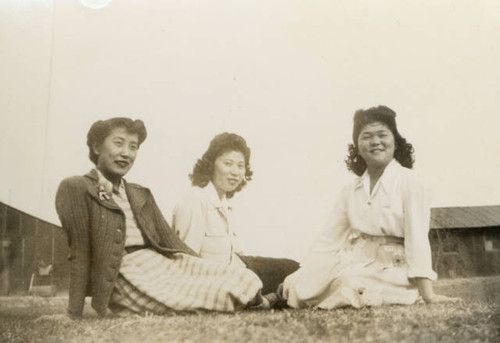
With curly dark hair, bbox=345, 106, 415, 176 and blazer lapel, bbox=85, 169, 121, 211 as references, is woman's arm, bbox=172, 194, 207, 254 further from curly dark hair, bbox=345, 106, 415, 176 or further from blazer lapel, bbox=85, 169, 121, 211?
curly dark hair, bbox=345, 106, 415, 176

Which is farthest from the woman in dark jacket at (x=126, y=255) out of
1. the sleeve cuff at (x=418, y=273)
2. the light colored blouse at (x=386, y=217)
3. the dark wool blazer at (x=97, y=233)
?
the sleeve cuff at (x=418, y=273)

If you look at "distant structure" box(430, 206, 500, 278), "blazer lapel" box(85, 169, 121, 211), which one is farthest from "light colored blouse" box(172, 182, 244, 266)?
"distant structure" box(430, 206, 500, 278)

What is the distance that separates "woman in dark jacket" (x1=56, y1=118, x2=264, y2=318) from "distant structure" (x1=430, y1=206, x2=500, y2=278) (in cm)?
150

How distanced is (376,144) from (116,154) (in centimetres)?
211

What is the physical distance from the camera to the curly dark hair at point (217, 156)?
16.0 ft

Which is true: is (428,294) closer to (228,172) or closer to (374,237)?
(374,237)

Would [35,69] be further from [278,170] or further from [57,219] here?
[278,170]

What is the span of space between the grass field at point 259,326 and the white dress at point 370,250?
137 millimetres

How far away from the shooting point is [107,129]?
4.82m

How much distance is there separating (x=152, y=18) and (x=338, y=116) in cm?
180

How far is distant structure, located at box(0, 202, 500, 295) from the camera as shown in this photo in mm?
4547

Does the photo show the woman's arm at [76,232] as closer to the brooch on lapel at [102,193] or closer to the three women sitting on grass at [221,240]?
the three women sitting on grass at [221,240]

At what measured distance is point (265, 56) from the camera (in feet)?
17.0

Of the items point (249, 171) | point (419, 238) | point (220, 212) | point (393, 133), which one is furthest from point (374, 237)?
point (220, 212)
